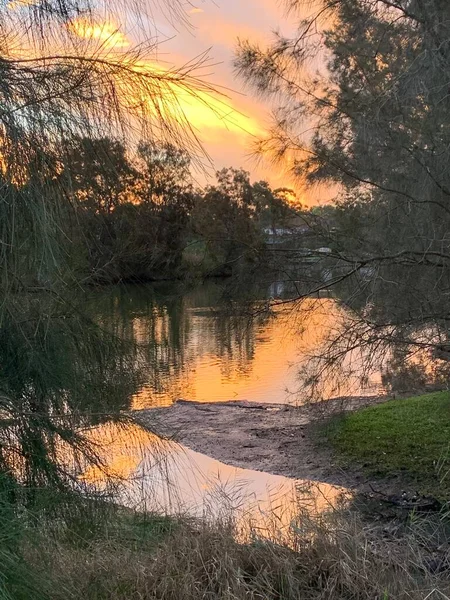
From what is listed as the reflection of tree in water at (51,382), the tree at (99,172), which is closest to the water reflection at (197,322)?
the reflection of tree in water at (51,382)

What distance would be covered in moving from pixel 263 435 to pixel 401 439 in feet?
6.64

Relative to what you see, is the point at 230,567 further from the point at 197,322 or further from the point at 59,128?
the point at 197,322

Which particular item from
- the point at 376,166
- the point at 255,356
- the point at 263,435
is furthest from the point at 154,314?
the point at 255,356

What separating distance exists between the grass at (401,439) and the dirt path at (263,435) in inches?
8.7

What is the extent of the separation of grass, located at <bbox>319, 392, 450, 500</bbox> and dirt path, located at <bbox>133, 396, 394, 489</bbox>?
0.22 meters

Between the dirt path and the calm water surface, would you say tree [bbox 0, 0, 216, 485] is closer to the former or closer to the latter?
the calm water surface

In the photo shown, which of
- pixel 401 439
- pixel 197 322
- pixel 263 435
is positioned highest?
pixel 197 322

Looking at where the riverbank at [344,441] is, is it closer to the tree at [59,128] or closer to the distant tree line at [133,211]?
the distant tree line at [133,211]

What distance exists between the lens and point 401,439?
7887 mm

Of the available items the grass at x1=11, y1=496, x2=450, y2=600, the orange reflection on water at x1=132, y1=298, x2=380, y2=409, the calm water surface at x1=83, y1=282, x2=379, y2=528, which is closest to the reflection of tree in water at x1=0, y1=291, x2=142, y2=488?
the calm water surface at x1=83, y1=282, x2=379, y2=528

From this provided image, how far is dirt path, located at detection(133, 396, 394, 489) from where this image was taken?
291 inches

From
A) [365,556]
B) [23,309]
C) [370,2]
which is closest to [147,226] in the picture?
[23,309]

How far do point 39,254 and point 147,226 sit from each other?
2.11 feet

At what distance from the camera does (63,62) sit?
189cm
